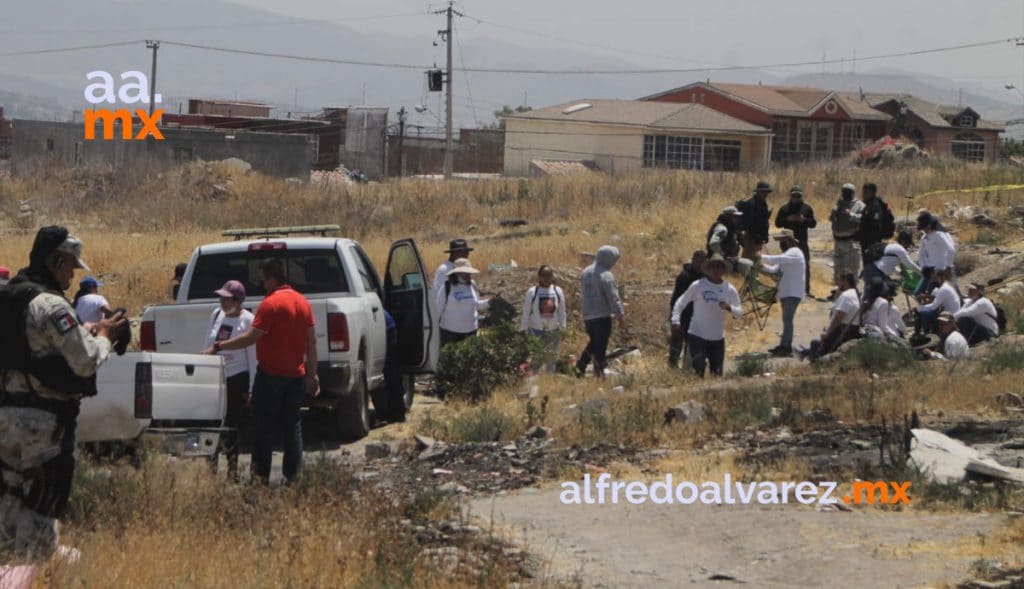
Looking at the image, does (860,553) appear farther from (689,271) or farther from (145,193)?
(145,193)

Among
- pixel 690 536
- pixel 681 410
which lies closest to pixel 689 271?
pixel 681 410

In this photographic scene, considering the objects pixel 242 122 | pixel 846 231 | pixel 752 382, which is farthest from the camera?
pixel 242 122

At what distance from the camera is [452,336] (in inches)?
639

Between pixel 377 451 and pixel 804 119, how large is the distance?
2615 inches

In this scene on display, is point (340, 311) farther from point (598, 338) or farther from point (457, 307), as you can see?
point (598, 338)

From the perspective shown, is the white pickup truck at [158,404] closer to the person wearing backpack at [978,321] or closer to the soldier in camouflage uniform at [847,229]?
the person wearing backpack at [978,321]

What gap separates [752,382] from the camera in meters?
14.2

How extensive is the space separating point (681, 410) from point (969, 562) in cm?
462

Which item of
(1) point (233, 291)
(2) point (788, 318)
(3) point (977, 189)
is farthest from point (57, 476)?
(3) point (977, 189)

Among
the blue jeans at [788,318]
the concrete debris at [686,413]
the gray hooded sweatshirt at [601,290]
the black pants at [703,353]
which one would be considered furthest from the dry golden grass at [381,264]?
the blue jeans at [788,318]

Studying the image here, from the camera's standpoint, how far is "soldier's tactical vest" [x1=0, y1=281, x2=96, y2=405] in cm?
686

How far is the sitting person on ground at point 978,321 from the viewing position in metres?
17.0

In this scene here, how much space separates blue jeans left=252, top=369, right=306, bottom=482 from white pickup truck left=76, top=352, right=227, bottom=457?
0.87ft

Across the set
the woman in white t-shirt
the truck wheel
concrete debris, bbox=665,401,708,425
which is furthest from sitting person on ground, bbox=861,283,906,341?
the woman in white t-shirt
